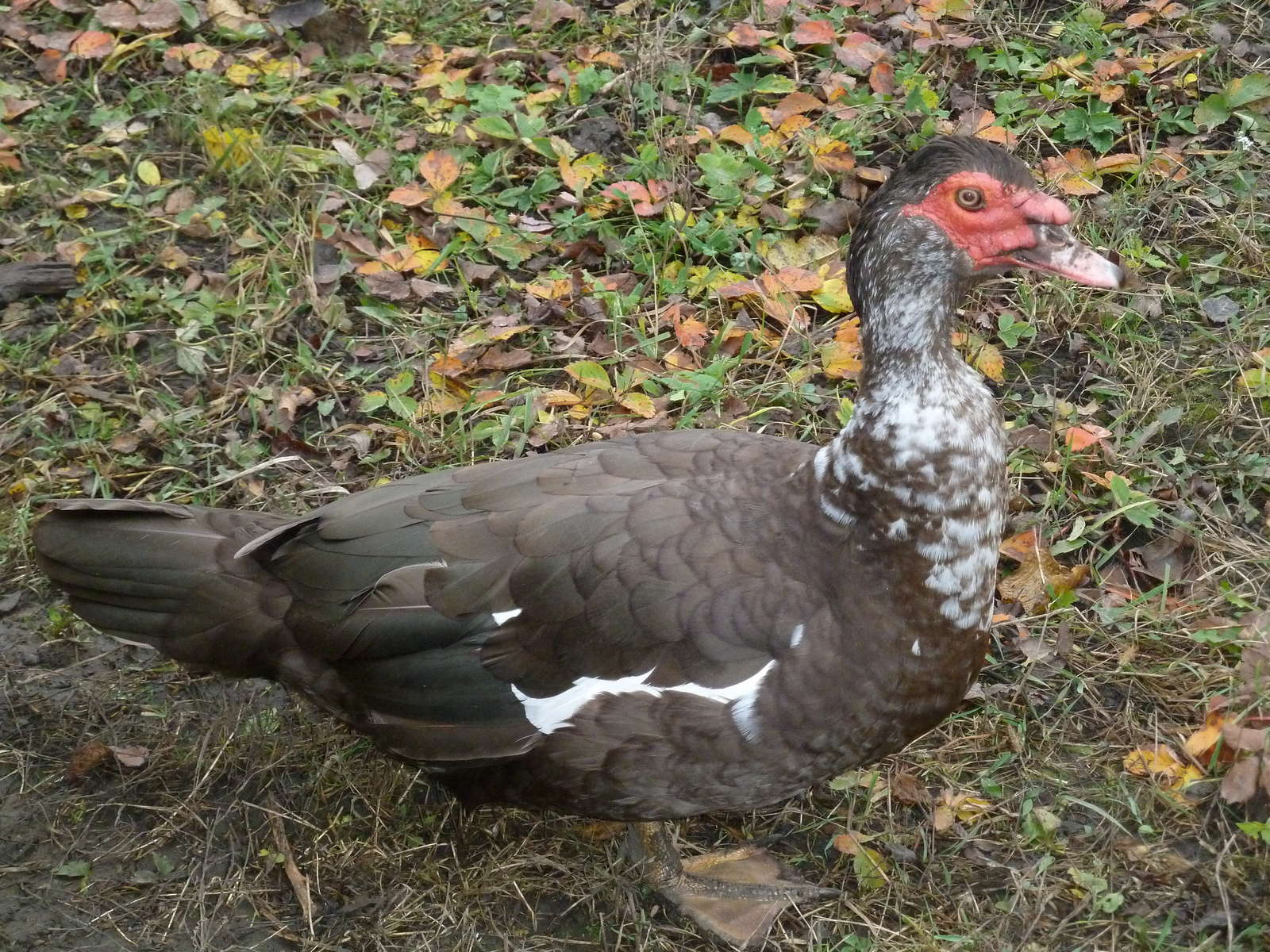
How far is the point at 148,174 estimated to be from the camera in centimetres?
534

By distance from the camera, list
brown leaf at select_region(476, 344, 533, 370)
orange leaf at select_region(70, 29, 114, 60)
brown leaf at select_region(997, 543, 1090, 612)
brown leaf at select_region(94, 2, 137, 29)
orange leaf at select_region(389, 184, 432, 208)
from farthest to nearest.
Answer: brown leaf at select_region(94, 2, 137, 29) → orange leaf at select_region(70, 29, 114, 60) → orange leaf at select_region(389, 184, 432, 208) → brown leaf at select_region(476, 344, 533, 370) → brown leaf at select_region(997, 543, 1090, 612)

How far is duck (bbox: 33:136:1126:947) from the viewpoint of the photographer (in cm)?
300

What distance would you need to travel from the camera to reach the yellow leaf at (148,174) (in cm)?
533

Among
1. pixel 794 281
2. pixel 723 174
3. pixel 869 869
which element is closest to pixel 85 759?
pixel 869 869

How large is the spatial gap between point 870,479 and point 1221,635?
1290mm

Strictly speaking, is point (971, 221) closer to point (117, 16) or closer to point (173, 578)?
point (173, 578)

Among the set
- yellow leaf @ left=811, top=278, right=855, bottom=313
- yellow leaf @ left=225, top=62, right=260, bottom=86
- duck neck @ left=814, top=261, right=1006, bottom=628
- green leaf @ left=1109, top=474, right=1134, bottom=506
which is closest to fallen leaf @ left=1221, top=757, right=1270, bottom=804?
duck neck @ left=814, top=261, right=1006, bottom=628

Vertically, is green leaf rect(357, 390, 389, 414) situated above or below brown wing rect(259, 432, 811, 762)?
below

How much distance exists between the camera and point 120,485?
4.47 m

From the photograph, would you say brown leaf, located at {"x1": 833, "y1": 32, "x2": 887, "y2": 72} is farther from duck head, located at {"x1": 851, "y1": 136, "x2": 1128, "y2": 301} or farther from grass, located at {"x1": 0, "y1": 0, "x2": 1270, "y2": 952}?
duck head, located at {"x1": 851, "y1": 136, "x2": 1128, "y2": 301}

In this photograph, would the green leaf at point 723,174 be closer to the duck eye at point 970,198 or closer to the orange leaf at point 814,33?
the orange leaf at point 814,33

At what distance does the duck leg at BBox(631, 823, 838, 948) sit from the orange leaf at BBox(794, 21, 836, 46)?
337cm

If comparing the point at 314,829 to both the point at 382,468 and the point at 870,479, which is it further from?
the point at 870,479

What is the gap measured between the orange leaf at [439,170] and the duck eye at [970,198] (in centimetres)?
274
